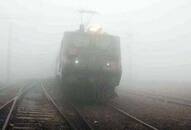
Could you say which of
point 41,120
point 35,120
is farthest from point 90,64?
point 35,120

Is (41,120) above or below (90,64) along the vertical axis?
below

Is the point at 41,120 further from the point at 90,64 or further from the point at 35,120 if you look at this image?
the point at 90,64

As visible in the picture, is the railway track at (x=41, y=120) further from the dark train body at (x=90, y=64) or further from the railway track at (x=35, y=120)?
the dark train body at (x=90, y=64)

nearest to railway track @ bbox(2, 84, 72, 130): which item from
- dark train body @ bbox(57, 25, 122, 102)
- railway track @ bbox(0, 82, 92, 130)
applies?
railway track @ bbox(0, 82, 92, 130)

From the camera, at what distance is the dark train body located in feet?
53.8

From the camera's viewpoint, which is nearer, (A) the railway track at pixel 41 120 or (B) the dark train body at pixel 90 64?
(A) the railway track at pixel 41 120

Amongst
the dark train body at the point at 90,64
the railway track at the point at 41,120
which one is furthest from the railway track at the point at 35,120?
the dark train body at the point at 90,64

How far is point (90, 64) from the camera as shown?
1645 centimetres

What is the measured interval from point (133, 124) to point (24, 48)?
124 metres

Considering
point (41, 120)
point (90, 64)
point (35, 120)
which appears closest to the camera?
point (35, 120)

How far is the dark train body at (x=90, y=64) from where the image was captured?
1639 cm

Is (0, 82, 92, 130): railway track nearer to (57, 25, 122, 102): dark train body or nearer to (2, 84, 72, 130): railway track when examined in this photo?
(2, 84, 72, 130): railway track

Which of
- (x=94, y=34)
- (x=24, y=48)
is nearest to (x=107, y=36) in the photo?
(x=94, y=34)

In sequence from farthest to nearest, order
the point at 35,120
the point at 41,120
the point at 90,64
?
1. the point at 90,64
2. the point at 41,120
3. the point at 35,120
